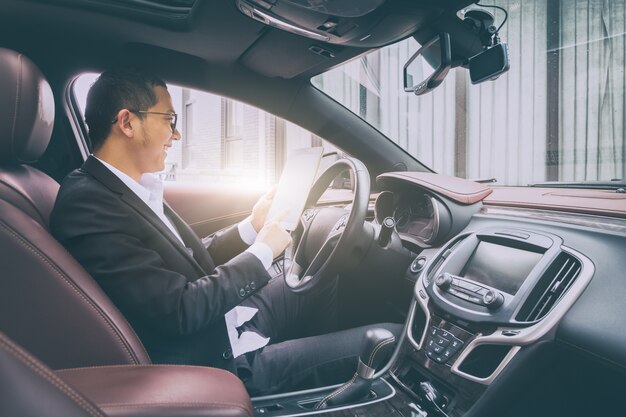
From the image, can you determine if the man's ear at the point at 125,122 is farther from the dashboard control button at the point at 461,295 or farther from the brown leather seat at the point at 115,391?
the dashboard control button at the point at 461,295

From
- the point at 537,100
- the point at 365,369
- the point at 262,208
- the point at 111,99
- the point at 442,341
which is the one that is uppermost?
the point at 537,100

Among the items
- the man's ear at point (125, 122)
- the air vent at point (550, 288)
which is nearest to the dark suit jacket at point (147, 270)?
the man's ear at point (125, 122)

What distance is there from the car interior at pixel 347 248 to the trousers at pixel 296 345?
75mm

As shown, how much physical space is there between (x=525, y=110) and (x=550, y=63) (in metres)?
0.38

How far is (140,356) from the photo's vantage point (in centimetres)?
119

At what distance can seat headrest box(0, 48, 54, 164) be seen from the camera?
1.26 meters

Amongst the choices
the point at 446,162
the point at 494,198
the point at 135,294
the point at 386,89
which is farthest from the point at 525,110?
the point at 135,294

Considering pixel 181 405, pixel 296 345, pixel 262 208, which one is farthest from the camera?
pixel 262 208

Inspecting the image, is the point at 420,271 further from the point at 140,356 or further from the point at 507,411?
the point at 140,356

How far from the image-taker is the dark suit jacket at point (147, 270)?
4.22ft

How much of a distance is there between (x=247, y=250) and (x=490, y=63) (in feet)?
3.67

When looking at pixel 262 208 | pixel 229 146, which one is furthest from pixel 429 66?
pixel 229 146

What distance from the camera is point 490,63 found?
71.6 inches

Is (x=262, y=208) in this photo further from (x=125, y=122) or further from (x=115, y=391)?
(x=115, y=391)
